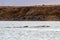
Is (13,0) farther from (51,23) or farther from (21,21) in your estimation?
(51,23)

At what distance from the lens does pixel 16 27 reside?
28.4 inches

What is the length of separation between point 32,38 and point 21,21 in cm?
10

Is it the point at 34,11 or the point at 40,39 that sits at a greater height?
the point at 34,11

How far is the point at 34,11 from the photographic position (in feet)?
2.31

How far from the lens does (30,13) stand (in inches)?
27.9

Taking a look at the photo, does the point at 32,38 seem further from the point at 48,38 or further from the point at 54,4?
the point at 54,4

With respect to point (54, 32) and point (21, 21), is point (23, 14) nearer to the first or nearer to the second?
point (21, 21)

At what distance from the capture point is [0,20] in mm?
723

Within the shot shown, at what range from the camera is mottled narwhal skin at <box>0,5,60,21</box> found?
2.28ft

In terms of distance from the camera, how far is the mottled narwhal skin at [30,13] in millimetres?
695

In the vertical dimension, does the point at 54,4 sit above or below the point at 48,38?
above

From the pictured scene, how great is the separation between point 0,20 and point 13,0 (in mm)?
132

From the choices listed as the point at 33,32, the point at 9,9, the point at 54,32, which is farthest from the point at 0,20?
the point at 54,32

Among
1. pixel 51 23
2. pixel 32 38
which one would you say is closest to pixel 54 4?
pixel 51 23
